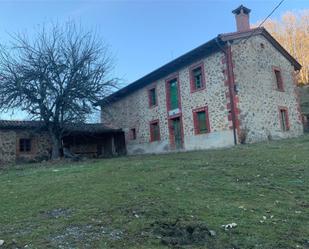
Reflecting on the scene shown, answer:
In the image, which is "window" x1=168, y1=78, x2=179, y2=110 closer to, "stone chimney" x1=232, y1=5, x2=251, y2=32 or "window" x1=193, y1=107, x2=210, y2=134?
"window" x1=193, y1=107, x2=210, y2=134

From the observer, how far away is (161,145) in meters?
25.5

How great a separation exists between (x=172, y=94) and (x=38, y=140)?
31.6 ft

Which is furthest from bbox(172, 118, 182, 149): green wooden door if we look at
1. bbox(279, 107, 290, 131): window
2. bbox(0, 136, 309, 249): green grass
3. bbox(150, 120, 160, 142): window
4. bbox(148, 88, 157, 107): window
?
bbox(0, 136, 309, 249): green grass

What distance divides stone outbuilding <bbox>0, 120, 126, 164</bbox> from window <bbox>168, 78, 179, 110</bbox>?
19.3ft

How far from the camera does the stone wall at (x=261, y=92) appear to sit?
67.7ft

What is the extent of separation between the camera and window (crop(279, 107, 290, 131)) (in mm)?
22948

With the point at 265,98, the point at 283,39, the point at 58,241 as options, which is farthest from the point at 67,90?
the point at 283,39

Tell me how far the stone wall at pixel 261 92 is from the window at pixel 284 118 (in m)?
0.29

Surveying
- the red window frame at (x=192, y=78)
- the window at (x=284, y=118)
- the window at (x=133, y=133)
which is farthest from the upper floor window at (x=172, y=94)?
the window at (x=284, y=118)

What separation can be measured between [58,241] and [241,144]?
591 inches

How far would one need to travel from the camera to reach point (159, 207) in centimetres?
731

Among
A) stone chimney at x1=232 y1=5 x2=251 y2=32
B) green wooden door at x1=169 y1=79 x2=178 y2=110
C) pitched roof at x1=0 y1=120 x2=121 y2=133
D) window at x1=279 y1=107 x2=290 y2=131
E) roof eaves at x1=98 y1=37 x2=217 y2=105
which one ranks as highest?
stone chimney at x1=232 y1=5 x2=251 y2=32

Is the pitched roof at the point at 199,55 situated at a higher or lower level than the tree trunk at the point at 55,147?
higher

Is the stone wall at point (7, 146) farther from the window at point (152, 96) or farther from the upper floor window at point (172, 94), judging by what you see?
the upper floor window at point (172, 94)
